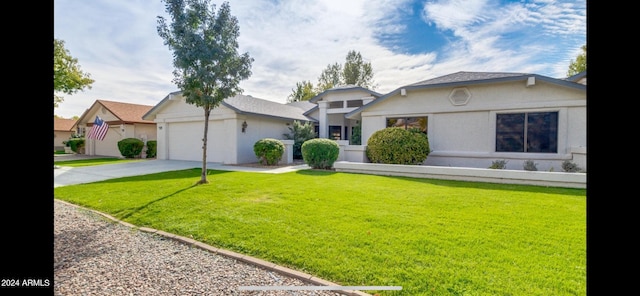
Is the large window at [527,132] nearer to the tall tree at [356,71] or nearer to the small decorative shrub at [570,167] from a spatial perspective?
the small decorative shrub at [570,167]

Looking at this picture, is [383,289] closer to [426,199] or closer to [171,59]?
[426,199]

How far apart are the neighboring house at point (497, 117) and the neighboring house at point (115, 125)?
64.2 feet

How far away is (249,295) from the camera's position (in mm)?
2904

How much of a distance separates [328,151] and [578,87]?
9824 mm

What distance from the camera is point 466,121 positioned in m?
12.3

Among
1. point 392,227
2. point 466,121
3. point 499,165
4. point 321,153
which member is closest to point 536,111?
point 466,121

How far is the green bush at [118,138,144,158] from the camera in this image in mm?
19766

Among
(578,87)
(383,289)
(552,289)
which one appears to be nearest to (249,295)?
(383,289)

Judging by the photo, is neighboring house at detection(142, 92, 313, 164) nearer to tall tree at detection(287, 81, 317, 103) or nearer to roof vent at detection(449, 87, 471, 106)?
roof vent at detection(449, 87, 471, 106)

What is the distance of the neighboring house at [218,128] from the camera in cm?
1500

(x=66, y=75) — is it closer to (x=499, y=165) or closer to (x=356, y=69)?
Answer: (x=499, y=165)

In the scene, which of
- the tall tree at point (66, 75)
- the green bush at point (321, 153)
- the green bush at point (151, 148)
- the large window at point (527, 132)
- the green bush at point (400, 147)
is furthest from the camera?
the green bush at point (151, 148)

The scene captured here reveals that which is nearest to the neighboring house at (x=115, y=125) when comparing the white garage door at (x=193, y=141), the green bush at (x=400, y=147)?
the white garage door at (x=193, y=141)

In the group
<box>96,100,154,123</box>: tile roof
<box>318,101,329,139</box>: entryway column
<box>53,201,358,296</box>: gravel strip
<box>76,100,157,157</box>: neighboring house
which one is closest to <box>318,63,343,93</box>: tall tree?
<box>318,101,329,139</box>: entryway column
